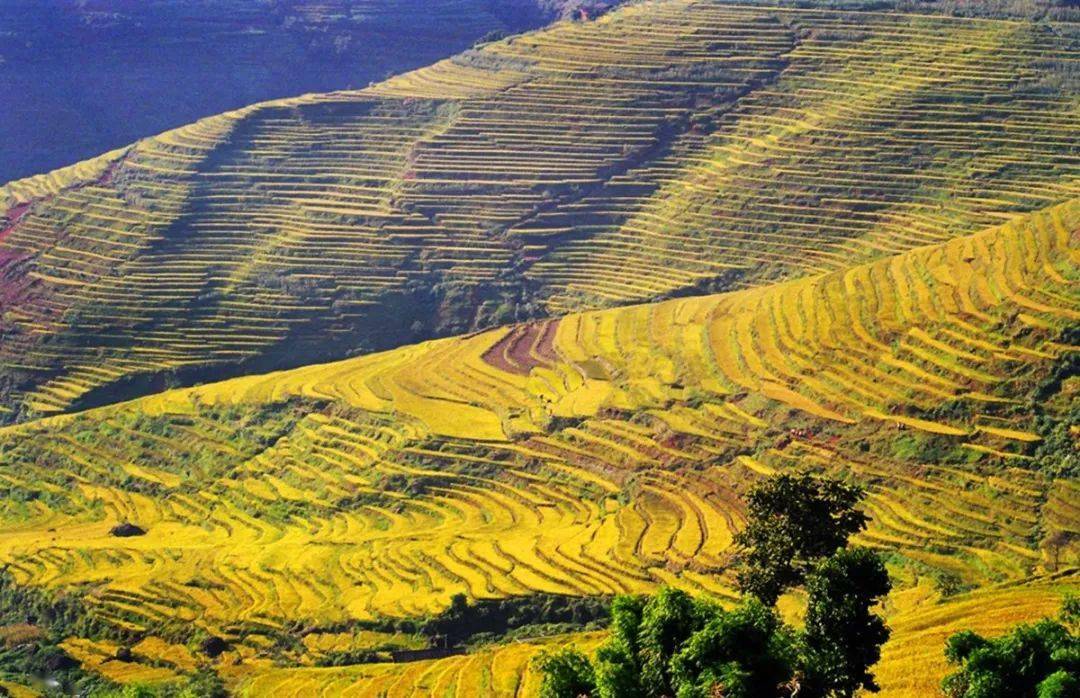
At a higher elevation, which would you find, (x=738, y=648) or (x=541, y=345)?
(x=738, y=648)

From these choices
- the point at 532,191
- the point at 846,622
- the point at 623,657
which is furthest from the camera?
the point at 532,191

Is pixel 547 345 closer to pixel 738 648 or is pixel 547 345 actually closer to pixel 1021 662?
pixel 738 648

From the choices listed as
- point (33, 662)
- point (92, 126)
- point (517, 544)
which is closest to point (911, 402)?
point (517, 544)

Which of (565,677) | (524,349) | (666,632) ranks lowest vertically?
(524,349)

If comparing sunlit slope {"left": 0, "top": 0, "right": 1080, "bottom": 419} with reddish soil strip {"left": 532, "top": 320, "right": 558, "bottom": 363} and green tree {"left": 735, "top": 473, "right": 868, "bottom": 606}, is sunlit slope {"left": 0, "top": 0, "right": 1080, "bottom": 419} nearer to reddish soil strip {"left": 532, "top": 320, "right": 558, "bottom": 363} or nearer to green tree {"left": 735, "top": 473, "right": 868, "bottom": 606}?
reddish soil strip {"left": 532, "top": 320, "right": 558, "bottom": 363}

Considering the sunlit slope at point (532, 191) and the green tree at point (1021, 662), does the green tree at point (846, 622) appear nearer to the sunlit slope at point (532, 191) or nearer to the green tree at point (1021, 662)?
the green tree at point (1021, 662)

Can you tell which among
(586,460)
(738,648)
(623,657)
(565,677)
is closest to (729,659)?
(738,648)

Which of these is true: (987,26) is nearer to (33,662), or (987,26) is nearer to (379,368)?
(379,368)
